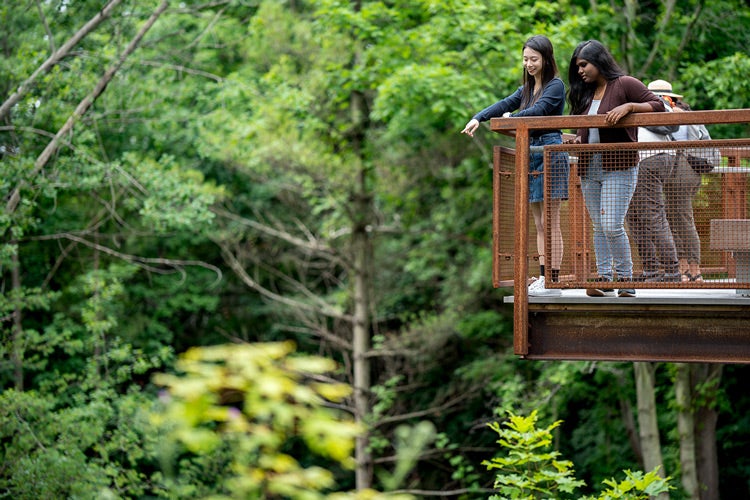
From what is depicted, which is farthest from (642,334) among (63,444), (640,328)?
(63,444)

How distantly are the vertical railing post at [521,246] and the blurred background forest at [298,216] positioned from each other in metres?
5.02

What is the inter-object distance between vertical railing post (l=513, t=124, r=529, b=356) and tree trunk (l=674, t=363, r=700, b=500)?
817 cm

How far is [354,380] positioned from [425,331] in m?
1.85

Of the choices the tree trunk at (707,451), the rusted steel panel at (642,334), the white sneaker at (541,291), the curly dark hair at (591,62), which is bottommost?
the tree trunk at (707,451)

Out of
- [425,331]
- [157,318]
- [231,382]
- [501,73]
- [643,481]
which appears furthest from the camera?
[157,318]

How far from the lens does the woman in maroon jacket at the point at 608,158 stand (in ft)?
18.7

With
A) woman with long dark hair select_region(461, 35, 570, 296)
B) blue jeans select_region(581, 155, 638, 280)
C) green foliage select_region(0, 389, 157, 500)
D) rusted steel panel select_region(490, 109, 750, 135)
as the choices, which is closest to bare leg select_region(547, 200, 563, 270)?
woman with long dark hair select_region(461, 35, 570, 296)

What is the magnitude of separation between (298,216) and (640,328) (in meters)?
13.4

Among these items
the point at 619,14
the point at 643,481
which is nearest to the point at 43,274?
the point at 619,14

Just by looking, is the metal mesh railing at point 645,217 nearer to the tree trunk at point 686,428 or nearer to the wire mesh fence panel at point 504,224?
the wire mesh fence panel at point 504,224

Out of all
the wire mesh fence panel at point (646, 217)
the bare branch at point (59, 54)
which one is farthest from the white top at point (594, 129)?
the bare branch at point (59, 54)

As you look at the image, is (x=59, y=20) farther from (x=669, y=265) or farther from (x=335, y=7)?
(x=669, y=265)

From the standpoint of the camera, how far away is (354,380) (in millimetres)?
18062

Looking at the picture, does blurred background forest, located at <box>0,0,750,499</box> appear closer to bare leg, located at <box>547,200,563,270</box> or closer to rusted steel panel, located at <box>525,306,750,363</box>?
rusted steel panel, located at <box>525,306,750,363</box>
